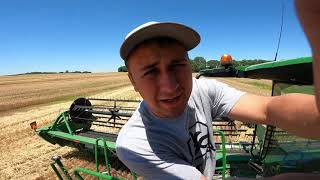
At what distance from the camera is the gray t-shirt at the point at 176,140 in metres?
1.76

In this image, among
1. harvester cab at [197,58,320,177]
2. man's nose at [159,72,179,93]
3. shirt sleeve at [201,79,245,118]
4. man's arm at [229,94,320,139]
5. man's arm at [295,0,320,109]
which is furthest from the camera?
harvester cab at [197,58,320,177]

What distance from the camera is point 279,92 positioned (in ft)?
9.92

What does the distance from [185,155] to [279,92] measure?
1430mm

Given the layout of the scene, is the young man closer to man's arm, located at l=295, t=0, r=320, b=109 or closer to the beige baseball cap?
the beige baseball cap

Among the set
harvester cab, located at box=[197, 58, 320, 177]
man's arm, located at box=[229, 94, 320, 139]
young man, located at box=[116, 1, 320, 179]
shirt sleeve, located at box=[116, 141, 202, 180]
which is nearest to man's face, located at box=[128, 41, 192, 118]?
young man, located at box=[116, 1, 320, 179]

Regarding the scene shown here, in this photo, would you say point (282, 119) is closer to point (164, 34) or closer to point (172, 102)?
point (172, 102)

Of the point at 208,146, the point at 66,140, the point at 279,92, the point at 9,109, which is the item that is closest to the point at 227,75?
the point at 279,92

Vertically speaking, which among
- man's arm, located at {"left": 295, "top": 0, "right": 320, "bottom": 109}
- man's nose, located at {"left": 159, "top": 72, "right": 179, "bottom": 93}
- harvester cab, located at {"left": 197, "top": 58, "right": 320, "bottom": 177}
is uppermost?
man's arm, located at {"left": 295, "top": 0, "right": 320, "bottom": 109}

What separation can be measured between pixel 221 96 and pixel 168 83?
1.42ft

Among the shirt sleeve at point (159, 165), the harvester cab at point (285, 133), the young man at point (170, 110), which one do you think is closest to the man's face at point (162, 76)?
the young man at point (170, 110)

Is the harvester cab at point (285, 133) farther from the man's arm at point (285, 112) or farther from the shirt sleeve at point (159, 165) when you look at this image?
the shirt sleeve at point (159, 165)

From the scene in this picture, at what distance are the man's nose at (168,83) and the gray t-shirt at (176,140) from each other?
186mm

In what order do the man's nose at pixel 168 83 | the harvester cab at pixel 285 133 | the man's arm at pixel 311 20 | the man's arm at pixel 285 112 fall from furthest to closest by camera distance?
the harvester cab at pixel 285 133, the man's nose at pixel 168 83, the man's arm at pixel 285 112, the man's arm at pixel 311 20

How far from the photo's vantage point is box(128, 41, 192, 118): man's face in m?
1.68
